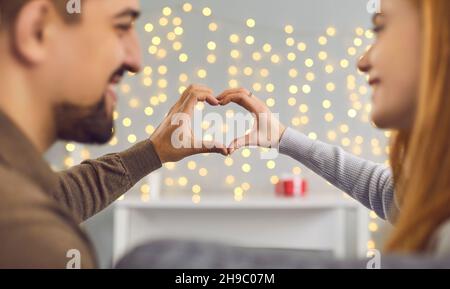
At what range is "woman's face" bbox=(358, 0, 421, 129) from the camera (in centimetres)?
48

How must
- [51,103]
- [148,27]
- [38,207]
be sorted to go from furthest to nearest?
[148,27] → [51,103] → [38,207]

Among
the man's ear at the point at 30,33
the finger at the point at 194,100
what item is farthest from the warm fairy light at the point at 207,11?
the man's ear at the point at 30,33

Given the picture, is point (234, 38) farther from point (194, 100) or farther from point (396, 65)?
point (396, 65)

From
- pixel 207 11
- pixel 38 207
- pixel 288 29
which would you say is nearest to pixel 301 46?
pixel 288 29

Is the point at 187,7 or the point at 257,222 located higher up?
the point at 187,7

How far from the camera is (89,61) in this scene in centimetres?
55

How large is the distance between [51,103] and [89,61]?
62 millimetres

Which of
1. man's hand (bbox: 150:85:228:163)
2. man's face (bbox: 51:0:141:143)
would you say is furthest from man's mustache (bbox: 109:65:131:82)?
man's hand (bbox: 150:85:228:163)

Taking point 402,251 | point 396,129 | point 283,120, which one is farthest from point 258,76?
point 402,251

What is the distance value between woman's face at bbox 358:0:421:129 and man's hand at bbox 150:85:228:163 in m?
0.23

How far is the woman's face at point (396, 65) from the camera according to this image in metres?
0.48

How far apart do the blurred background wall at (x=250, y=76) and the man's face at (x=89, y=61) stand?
6 cm

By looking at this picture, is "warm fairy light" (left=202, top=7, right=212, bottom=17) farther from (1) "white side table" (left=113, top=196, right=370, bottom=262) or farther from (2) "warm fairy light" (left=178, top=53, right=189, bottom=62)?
(1) "white side table" (left=113, top=196, right=370, bottom=262)
